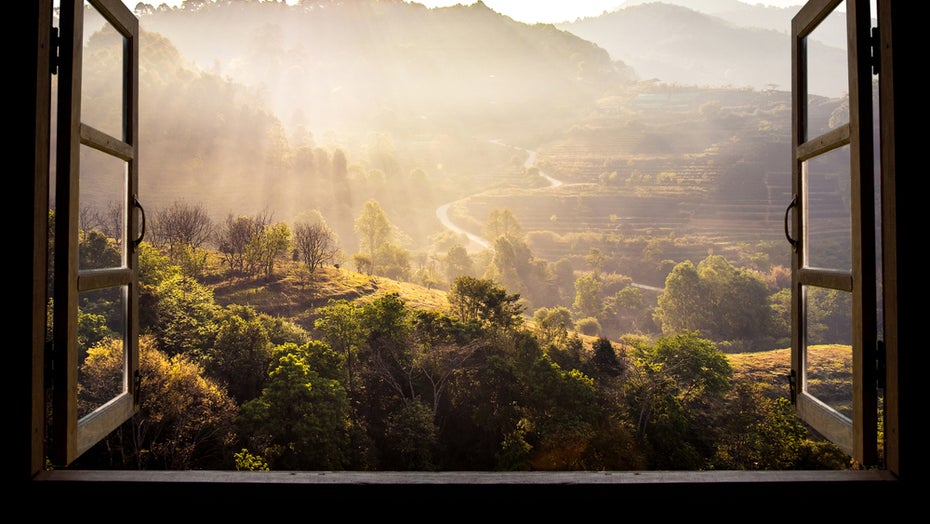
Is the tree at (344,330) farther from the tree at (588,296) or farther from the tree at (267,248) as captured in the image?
the tree at (588,296)

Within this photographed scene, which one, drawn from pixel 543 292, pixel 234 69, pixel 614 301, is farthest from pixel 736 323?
pixel 234 69

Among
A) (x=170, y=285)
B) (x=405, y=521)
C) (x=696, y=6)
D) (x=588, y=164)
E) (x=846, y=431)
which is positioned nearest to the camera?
(x=405, y=521)

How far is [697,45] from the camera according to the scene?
12891 mm

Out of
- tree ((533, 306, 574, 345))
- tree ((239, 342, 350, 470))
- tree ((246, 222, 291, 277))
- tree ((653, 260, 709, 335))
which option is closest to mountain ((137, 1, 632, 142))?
tree ((246, 222, 291, 277))

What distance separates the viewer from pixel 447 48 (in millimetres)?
11492

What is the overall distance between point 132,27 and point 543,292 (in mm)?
8352

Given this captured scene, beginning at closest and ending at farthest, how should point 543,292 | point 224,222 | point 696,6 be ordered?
point 224,222
point 543,292
point 696,6

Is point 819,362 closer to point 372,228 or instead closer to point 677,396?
point 677,396

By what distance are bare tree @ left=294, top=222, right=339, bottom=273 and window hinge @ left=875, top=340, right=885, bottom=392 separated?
23.6ft

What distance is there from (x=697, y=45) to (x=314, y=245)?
9.94 m

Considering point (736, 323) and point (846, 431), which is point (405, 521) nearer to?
point (846, 431)

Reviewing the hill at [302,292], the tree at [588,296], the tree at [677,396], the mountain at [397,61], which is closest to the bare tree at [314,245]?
the hill at [302,292]

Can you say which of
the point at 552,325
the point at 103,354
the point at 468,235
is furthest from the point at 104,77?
the point at 468,235

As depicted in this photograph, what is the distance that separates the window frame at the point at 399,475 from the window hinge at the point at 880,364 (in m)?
0.04
